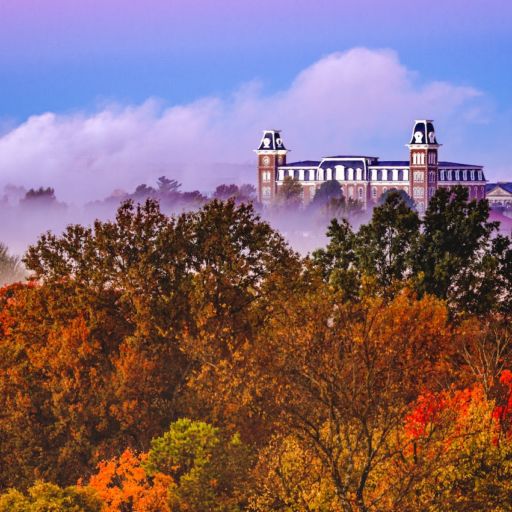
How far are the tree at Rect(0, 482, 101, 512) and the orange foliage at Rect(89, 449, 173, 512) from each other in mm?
1296

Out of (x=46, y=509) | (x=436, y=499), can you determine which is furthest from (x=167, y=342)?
(x=436, y=499)

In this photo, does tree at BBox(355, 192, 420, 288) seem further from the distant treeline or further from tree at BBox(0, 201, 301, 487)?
tree at BBox(0, 201, 301, 487)

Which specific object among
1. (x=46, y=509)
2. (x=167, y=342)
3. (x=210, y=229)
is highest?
(x=210, y=229)

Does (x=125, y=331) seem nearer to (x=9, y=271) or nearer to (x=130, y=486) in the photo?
(x=130, y=486)

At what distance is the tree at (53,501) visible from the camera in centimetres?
3441

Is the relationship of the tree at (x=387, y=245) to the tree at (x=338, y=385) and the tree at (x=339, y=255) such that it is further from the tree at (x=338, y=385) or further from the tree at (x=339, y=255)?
the tree at (x=338, y=385)

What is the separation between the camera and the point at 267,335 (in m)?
45.2

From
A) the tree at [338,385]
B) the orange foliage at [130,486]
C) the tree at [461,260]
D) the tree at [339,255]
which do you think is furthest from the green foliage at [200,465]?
the tree at [339,255]

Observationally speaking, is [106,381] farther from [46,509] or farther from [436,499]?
[436,499]

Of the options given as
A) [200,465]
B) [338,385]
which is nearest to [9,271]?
[200,465]

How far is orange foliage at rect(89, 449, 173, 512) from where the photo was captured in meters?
37.5

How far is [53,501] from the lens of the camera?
3447 cm

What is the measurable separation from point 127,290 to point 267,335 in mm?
5261

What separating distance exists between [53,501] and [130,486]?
398 centimetres
